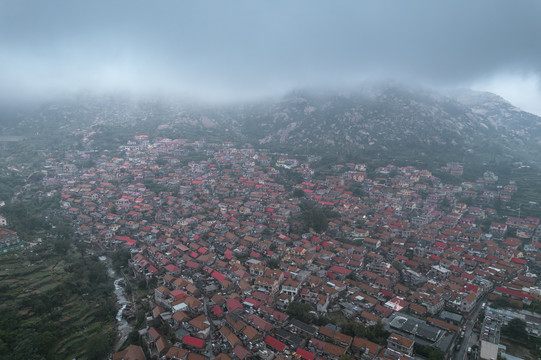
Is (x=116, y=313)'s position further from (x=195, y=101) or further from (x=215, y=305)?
(x=195, y=101)

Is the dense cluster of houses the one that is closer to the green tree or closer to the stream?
the stream

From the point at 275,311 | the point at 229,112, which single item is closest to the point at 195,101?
the point at 229,112

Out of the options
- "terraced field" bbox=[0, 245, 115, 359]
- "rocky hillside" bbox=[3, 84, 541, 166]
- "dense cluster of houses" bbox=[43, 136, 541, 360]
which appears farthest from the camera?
"rocky hillside" bbox=[3, 84, 541, 166]

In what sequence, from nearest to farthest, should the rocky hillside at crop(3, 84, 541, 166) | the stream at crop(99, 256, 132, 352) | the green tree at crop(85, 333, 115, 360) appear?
the green tree at crop(85, 333, 115, 360), the stream at crop(99, 256, 132, 352), the rocky hillside at crop(3, 84, 541, 166)

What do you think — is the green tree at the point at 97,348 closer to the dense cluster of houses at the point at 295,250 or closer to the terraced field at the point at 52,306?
the terraced field at the point at 52,306

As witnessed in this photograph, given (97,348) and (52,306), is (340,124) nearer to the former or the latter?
(52,306)

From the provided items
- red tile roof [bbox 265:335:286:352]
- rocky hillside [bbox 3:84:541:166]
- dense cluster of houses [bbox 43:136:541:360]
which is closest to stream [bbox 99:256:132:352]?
dense cluster of houses [bbox 43:136:541:360]
